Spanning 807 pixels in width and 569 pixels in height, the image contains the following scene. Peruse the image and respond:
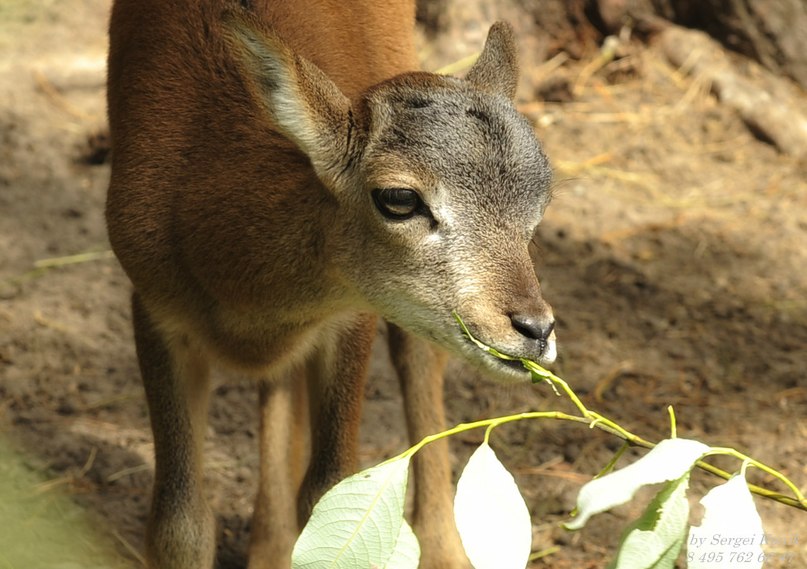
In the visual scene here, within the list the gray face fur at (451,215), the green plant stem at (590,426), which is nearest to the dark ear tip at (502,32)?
the gray face fur at (451,215)

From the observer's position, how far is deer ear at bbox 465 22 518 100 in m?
5.05

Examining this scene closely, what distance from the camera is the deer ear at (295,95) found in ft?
14.2

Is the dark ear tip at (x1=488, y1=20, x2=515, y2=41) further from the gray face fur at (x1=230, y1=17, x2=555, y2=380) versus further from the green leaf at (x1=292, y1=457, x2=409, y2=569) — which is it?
the green leaf at (x1=292, y1=457, x2=409, y2=569)

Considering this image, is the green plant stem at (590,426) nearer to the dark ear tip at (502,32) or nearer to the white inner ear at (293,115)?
the white inner ear at (293,115)

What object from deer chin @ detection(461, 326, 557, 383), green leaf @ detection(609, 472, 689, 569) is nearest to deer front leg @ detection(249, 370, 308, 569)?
deer chin @ detection(461, 326, 557, 383)

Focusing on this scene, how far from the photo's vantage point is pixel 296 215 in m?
4.81

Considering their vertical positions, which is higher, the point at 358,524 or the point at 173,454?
the point at 358,524

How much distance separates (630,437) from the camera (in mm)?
3621

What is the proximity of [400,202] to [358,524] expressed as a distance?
55.0 inches

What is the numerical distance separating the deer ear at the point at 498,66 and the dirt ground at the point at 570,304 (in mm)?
2327

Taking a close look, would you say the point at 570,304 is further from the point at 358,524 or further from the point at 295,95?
the point at 358,524

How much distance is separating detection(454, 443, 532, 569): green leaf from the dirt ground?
2680 mm

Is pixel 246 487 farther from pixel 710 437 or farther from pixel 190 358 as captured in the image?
pixel 710 437

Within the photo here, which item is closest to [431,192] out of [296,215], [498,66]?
[296,215]
